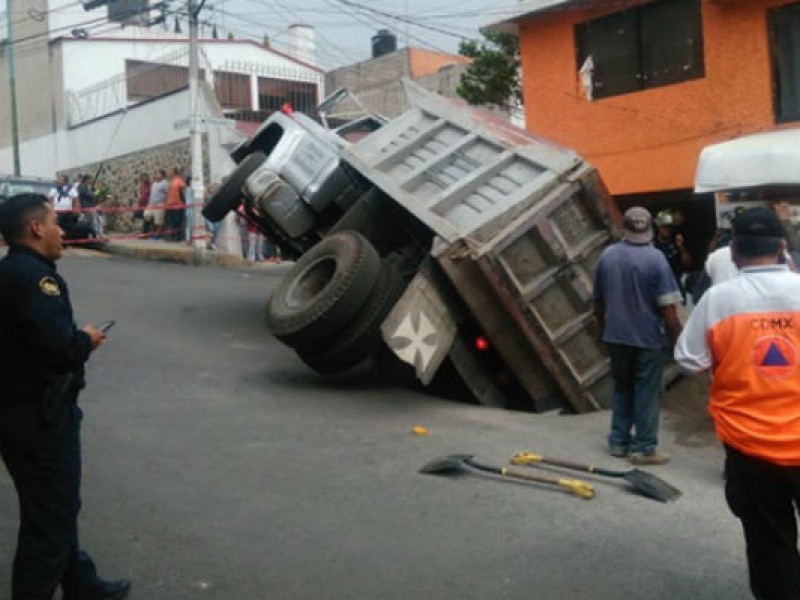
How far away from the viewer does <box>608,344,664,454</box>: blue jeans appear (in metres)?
6.41

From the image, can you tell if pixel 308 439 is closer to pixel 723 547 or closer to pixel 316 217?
pixel 723 547

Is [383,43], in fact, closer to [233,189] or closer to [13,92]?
[13,92]

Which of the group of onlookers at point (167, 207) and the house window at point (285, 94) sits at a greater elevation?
the house window at point (285, 94)

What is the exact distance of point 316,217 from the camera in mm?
10453

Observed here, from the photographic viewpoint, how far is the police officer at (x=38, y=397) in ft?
11.8

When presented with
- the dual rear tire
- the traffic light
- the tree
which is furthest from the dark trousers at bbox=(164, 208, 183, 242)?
the dual rear tire

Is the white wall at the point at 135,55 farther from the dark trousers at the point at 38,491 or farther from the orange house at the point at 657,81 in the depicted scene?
the dark trousers at the point at 38,491

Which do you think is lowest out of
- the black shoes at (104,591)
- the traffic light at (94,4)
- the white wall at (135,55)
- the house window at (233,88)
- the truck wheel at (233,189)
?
the black shoes at (104,591)

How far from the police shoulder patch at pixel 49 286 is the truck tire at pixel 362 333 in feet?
14.7

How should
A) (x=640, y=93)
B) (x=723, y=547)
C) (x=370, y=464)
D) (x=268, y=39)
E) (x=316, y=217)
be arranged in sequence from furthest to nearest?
(x=268, y=39) < (x=640, y=93) < (x=316, y=217) < (x=370, y=464) < (x=723, y=547)

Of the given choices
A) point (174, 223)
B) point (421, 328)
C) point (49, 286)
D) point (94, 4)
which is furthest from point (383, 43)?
point (49, 286)

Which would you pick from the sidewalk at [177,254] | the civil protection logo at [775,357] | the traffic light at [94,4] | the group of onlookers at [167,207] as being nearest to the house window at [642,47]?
the sidewalk at [177,254]

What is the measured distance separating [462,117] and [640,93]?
281 inches

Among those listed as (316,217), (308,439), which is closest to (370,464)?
(308,439)
